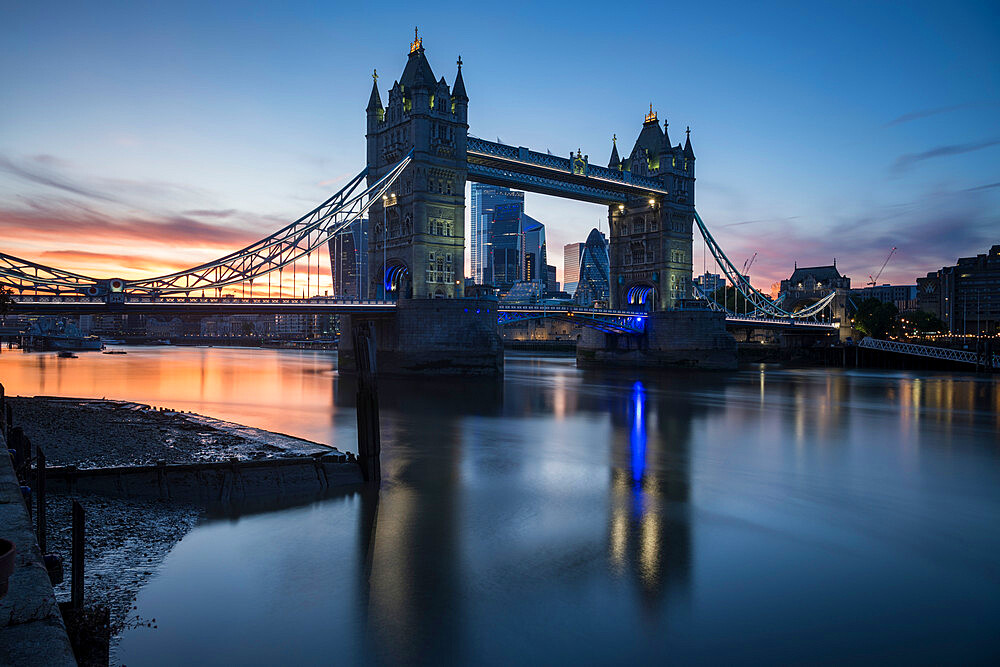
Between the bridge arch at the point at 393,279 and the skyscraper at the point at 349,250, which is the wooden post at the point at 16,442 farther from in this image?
the bridge arch at the point at 393,279

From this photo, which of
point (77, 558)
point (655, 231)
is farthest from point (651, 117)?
point (77, 558)

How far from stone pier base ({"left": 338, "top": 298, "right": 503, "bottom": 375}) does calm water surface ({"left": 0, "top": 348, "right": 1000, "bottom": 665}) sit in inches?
699

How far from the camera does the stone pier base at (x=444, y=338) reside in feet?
130

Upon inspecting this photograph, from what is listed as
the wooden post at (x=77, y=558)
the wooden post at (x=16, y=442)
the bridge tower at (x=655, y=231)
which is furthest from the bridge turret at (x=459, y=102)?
the wooden post at (x=77, y=558)

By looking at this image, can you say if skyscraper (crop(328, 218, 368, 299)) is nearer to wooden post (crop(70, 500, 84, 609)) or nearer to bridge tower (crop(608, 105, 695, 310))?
bridge tower (crop(608, 105, 695, 310))

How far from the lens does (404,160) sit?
42.0 meters

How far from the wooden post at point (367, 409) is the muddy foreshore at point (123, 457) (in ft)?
3.35

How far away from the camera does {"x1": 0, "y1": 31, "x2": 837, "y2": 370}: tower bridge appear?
3519cm

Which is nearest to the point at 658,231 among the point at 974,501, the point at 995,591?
the point at 974,501

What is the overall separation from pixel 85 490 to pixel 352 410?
54.0 ft

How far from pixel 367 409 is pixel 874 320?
80.1 metres

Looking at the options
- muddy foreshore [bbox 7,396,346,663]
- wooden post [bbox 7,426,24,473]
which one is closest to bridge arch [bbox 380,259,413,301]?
muddy foreshore [bbox 7,396,346,663]

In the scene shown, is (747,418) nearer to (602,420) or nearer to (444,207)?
(602,420)

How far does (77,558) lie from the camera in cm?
610
